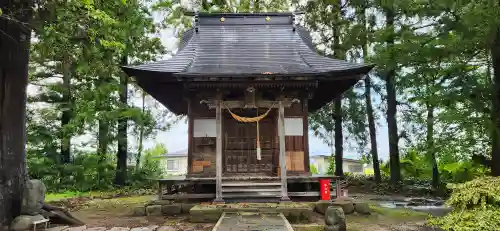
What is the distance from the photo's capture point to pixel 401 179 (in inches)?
721

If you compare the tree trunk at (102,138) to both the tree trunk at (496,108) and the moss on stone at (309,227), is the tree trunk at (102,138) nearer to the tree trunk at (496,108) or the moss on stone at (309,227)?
the moss on stone at (309,227)

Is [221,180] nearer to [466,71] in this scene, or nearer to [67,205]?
[67,205]

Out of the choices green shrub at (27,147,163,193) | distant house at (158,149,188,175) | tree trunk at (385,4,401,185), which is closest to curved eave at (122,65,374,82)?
tree trunk at (385,4,401,185)

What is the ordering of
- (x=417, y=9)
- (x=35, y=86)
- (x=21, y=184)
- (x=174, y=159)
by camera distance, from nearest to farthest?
1. (x=21, y=184)
2. (x=417, y=9)
3. (x=35, y=86)
4. (x=174, y=159)

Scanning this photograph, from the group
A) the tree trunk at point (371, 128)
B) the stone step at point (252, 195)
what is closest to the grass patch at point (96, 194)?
the stone step at point (252, 195)

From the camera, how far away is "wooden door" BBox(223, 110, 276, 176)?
11.4m

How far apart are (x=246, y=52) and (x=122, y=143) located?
34.7ft

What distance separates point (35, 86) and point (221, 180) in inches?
498

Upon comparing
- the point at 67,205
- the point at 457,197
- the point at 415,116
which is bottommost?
the point at 67,205

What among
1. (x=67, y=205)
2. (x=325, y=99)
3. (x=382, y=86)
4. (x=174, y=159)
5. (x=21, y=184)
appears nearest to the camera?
(x=21, y=184)

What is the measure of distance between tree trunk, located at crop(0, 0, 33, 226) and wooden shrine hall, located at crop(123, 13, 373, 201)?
2.58 m

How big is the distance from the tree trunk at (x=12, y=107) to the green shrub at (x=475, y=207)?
8.57 meters

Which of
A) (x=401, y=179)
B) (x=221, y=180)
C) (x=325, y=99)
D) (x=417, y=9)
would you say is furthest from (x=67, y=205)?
(x=401, y=179)

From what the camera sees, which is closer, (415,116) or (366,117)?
(415,116)
